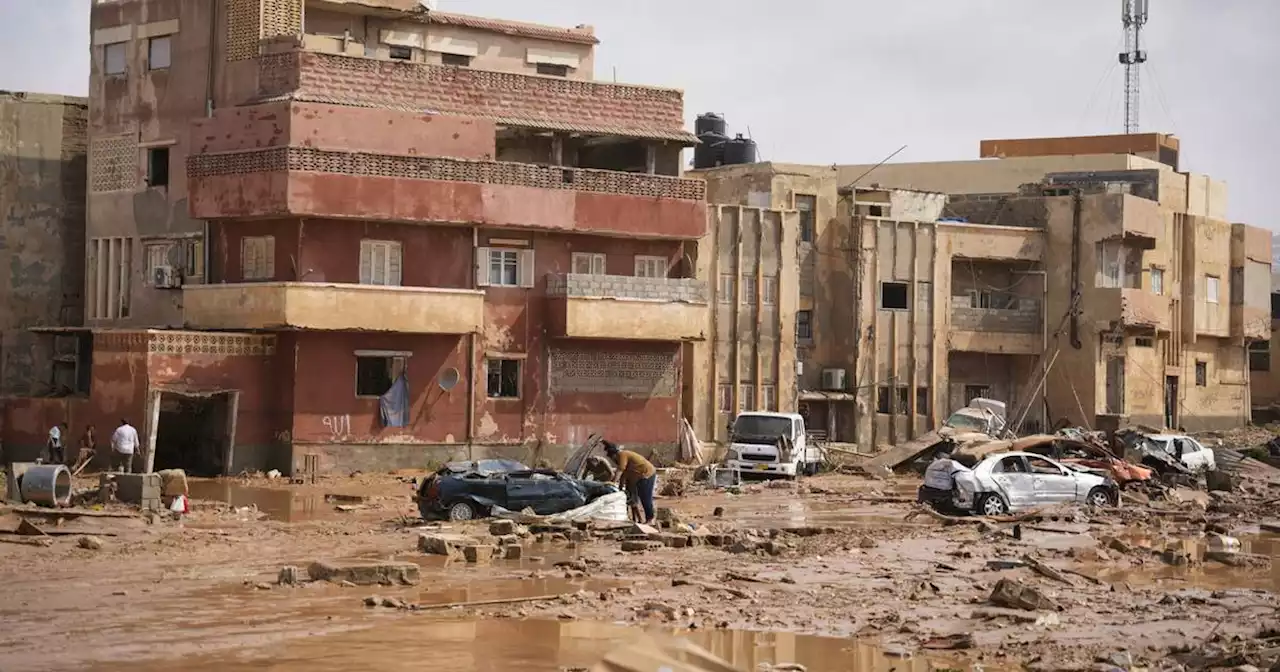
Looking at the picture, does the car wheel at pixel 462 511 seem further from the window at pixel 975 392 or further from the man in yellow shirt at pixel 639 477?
the window at pixel 975 392

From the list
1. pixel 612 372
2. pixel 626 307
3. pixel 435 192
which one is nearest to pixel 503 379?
pixel 612 372

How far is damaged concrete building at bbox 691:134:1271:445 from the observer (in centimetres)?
5075

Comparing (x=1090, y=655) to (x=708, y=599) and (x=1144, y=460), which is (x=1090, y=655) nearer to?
(x=708, y=599)

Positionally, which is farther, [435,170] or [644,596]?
[435,170]

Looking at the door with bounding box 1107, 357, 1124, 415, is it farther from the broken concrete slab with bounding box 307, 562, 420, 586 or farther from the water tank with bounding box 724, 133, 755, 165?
the broken concrete slab with bounding box 307, 562, 420, 586

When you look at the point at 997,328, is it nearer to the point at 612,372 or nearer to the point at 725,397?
the point at 725,397

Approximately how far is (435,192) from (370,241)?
1.87 meters

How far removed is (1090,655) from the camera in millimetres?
16469

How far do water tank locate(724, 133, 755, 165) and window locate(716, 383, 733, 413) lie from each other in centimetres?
1087

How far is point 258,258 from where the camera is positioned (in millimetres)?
40000

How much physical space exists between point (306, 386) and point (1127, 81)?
162 ft

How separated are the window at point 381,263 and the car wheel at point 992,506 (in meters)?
15.6

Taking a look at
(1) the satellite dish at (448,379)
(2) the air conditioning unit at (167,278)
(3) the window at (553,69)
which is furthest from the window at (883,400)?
(2) the air conditioning unit at (167,278)

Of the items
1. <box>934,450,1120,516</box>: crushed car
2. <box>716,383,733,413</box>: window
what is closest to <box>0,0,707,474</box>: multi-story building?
<box>716,383,733,413</box>: window
